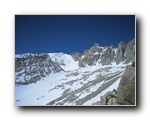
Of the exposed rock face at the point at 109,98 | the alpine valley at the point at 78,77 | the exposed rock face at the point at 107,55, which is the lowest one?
the exposed rock face at the point at 109,98

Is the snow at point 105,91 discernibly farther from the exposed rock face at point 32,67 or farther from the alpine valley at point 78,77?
the exposed rock face at point 32,67

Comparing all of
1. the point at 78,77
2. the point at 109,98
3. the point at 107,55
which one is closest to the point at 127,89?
the point at 109,98

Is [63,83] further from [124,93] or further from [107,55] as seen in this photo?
[124,93]

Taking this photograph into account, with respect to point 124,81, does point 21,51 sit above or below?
above

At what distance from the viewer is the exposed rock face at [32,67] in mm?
3162

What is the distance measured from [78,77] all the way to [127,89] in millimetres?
582

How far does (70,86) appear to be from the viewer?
10.5 feet

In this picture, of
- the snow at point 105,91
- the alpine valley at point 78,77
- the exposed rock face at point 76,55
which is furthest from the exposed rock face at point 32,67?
the snow at point 105,91

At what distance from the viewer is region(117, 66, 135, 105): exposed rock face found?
122 inches

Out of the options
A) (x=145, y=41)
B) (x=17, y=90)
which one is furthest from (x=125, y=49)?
(x=17, y=90)

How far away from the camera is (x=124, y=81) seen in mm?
3127
